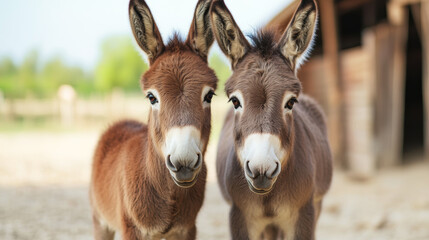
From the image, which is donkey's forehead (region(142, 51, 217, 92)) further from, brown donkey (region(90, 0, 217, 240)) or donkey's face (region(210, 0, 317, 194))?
donkey's face (region(210, 0, 317, 194))

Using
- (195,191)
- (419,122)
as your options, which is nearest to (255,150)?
(195,191)

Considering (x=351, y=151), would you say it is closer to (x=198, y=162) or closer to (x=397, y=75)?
(x=397, y=75)

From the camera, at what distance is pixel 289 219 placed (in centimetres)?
361

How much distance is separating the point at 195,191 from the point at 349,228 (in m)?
3.87

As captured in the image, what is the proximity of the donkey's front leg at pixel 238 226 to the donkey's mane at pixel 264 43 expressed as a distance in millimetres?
1416

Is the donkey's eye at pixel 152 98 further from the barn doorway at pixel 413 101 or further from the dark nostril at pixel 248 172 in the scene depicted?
the barn doorway at pixel 413 101

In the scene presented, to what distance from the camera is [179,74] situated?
327 cm

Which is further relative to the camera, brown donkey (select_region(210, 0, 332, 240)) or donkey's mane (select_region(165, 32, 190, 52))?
donkey's mane (select_region(165, 32, 190, 52))

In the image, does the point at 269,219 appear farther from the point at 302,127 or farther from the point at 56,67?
the point at 56,67

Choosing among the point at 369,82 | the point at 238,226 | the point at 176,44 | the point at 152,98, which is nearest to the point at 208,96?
the point at 152,98

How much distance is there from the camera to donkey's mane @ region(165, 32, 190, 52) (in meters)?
3.60

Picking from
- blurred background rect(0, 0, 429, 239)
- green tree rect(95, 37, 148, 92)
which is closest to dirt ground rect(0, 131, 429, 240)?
blurred background rect(0, 0, 429, 239)

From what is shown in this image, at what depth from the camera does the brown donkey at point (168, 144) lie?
3.02m

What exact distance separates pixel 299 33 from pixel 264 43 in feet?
1.02
